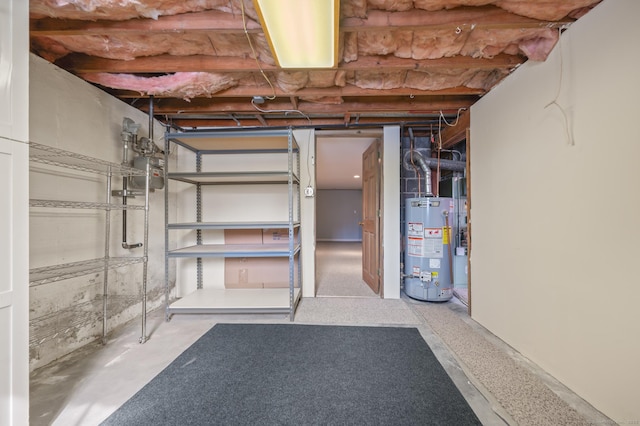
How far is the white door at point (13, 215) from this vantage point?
982 millimetres

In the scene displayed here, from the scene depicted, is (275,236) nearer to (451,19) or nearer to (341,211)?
(451,19)

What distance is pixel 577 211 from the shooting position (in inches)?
52.0

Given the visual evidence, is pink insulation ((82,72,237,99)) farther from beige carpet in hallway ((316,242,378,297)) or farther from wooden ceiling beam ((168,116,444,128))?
beige carpet in hallway ((316,242,378,297))

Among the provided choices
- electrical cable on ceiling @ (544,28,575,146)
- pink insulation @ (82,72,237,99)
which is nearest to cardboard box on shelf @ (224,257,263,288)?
pink insulation @ (82,72,237,99)

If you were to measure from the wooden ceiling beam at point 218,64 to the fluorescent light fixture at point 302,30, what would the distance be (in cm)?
20

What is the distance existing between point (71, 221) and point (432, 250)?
3.44 m

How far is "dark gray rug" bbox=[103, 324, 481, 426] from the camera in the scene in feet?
3.94

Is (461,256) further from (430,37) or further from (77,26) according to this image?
(77,26)

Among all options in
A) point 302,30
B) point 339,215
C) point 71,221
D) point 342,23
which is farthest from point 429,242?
point 339,215

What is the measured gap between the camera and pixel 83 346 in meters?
1.85

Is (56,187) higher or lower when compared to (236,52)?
lower

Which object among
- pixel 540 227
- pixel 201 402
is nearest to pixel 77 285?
pixel 201 402

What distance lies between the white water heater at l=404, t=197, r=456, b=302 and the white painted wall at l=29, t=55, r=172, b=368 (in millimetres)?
3075

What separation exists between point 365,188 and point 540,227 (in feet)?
7.40
